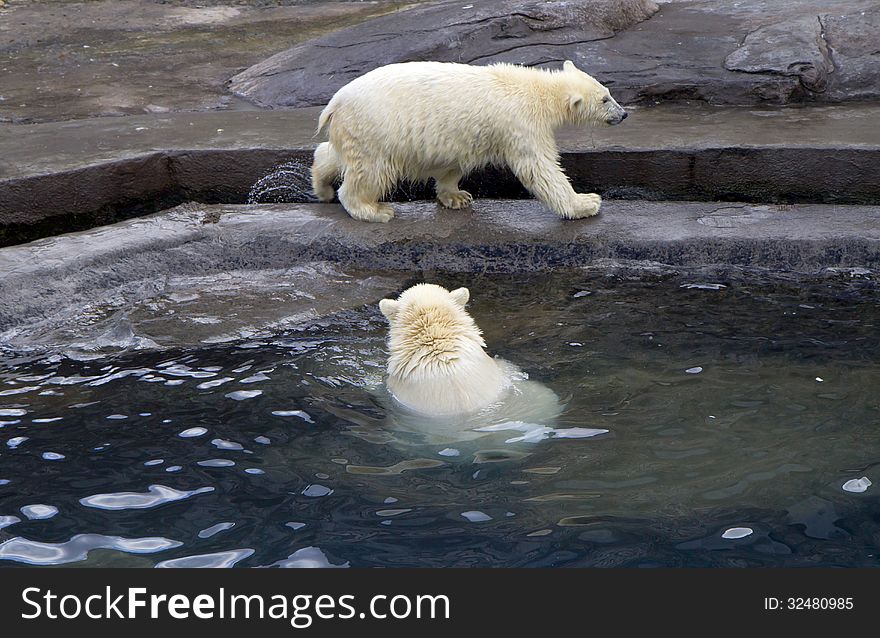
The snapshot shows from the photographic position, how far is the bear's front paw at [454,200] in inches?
237

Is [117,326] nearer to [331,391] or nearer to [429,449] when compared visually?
[331,391]

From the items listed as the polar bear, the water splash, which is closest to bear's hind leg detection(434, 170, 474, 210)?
the polar bear

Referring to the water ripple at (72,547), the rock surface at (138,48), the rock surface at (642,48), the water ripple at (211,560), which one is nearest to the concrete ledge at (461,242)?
the rock surface at (642,48)

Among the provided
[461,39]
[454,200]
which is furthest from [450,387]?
[461,39]

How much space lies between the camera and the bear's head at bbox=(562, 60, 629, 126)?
220 inches

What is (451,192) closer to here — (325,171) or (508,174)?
(508,174)

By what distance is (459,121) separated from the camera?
5.43 metres

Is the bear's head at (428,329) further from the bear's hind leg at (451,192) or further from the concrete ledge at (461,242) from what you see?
the bear's hind leg at (451,192)

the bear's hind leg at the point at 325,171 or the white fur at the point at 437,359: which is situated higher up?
the bear's hind leg at the point at 325,171

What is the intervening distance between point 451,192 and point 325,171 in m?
0.78

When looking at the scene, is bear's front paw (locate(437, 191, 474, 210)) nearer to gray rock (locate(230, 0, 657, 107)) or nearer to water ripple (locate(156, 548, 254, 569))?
gray rock (locate(230, 0, 657, 107))

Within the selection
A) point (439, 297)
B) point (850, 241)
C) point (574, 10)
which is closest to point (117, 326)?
point (439, 297)

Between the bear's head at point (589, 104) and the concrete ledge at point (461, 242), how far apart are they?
21.8 inches

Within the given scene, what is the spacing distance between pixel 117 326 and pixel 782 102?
495 centimetres
